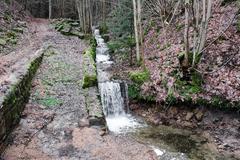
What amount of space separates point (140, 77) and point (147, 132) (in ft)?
11.9

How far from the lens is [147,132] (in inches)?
496

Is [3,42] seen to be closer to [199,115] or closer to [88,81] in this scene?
[88,81]

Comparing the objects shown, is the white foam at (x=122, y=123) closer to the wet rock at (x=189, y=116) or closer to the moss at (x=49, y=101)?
the wet rock at (x=189, y=116)

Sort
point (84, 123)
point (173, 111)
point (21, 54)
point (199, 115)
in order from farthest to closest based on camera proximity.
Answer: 1. point (21, 54)
2. point (173, 111)
3. point (199, 115)
4. point (84, 123)

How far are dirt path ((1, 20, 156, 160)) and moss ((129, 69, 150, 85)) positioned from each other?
2.51 metres

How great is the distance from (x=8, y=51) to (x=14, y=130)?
993cm

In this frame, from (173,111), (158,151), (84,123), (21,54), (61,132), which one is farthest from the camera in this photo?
(21,54)

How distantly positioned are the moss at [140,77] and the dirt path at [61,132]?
2.51 metres

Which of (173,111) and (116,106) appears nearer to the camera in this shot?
(173,111)

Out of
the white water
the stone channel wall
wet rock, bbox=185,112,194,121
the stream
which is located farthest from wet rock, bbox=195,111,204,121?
the stone channel wall

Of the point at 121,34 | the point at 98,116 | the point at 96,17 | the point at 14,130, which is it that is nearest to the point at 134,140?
the point at 98,116

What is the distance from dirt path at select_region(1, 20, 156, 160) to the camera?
31.4 feet

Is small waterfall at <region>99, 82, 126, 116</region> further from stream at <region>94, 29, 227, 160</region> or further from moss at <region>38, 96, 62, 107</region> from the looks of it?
moss at <region>38, 96, 62, 107</region>

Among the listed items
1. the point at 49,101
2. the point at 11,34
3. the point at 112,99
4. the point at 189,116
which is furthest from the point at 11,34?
the point at 189,116
